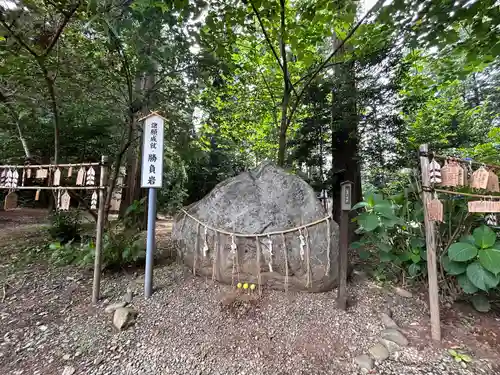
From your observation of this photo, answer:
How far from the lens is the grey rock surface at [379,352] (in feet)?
5.97

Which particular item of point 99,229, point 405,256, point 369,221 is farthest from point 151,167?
point 405,256

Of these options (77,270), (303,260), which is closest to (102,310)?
(77,270)

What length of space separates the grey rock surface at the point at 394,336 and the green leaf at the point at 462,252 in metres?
0.84

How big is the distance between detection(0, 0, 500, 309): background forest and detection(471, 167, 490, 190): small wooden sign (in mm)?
559

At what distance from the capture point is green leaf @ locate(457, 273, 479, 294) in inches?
83.0

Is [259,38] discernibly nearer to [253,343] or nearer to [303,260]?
[303,260]

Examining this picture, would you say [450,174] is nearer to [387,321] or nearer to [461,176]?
[461,176]

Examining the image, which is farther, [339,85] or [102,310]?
[339,85]

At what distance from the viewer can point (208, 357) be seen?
181 cm

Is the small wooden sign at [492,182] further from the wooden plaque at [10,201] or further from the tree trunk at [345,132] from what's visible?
the wooden plaque at [10,201]

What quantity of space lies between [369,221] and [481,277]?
0.96 meters

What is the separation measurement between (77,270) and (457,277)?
14.8ft

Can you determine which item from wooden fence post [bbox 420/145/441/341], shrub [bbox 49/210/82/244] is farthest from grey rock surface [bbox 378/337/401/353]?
shrub [bbox 49/210/82/244]

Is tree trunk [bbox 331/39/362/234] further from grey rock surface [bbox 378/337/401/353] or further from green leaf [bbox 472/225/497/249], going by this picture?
Answer: grey rock surface [bbox 378/337/401/353]
